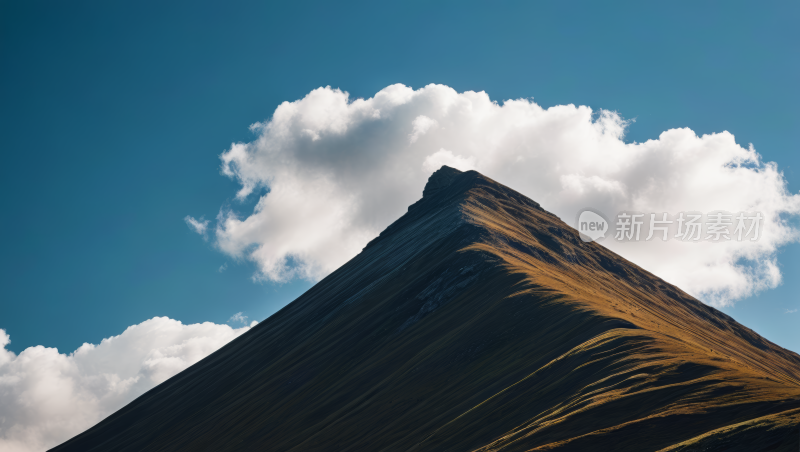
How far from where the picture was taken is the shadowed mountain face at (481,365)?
42.4 metres

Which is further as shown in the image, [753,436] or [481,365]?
[481,365]

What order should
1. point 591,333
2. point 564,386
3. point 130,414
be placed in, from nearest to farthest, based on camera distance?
point 564,386
point 591,333
point 130,414

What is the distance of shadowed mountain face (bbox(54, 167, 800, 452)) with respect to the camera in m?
42.4

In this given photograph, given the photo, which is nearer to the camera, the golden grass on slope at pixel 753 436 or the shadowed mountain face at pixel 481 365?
the golden grass on slope at pixel 753 436

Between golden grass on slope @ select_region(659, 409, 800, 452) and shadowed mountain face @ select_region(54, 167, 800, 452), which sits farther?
shadowed mountain face @ select_region(54, 167, 800, 452)

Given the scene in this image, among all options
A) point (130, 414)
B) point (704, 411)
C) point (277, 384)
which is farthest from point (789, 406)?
point (130, 414)

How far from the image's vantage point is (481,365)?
226 ft

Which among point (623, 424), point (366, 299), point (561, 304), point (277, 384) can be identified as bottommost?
point (623, 424)

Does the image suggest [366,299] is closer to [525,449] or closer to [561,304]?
[561,304]

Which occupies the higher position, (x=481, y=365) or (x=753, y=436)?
(x=481, y=365)

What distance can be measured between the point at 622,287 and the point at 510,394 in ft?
295

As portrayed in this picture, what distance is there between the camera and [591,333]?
61281mm

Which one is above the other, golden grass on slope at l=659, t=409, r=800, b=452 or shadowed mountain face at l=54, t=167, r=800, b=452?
shadowed mountain face at l=54, t=167, r=800, b=452

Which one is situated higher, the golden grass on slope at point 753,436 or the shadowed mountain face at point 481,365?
the shadowed mountain face at point 481,365
